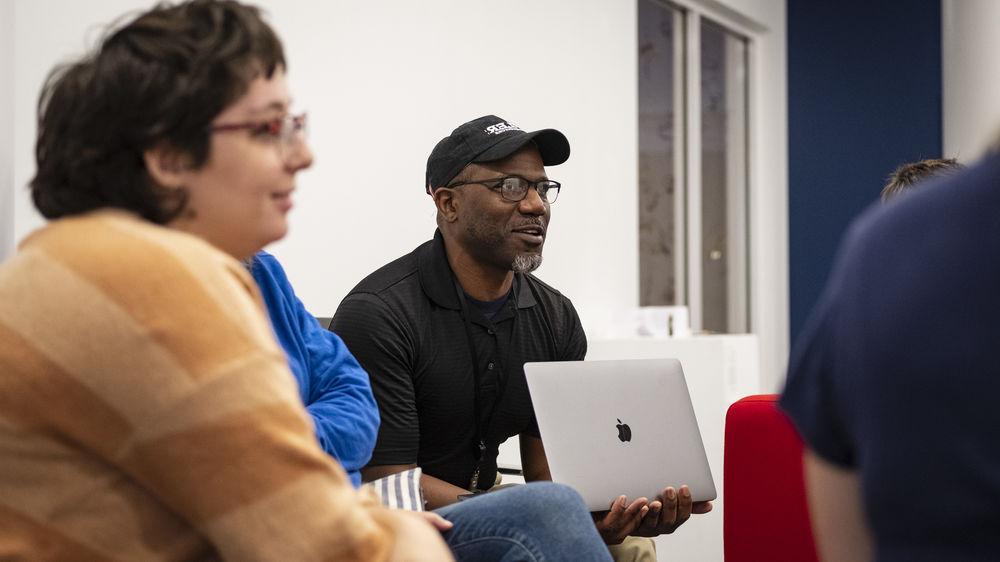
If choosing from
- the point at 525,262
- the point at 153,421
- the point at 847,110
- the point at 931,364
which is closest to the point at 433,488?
the point at 525,262

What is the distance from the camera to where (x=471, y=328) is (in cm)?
243

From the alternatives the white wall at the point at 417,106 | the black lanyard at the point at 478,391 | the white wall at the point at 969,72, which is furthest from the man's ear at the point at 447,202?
the white wall at the point at 969,72

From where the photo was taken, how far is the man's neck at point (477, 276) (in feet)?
8.27

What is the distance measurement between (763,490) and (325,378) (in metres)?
0.84

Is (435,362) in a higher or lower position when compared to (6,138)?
lower

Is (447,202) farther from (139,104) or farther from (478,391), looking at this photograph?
(139,104)

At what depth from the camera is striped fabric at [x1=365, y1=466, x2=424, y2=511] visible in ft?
5.67

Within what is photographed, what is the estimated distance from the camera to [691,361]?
13.9ft

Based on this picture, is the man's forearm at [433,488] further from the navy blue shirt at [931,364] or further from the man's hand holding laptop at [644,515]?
the navy blue shirt at [931,364]

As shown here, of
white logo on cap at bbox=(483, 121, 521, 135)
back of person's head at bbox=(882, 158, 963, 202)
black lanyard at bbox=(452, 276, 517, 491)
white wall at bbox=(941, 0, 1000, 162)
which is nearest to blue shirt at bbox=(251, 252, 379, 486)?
black lanyard at bbox=(452, 276, 517, 491)

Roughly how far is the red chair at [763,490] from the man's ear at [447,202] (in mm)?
903

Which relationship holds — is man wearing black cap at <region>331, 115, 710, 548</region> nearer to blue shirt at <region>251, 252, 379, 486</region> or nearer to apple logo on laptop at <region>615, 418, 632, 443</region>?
apple logo on laptop at <region>615, 418, 632, 443</region>

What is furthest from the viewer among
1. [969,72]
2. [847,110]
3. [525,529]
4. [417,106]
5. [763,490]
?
[847,110]

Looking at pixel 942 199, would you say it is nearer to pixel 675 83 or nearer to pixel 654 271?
pixel 654 271
